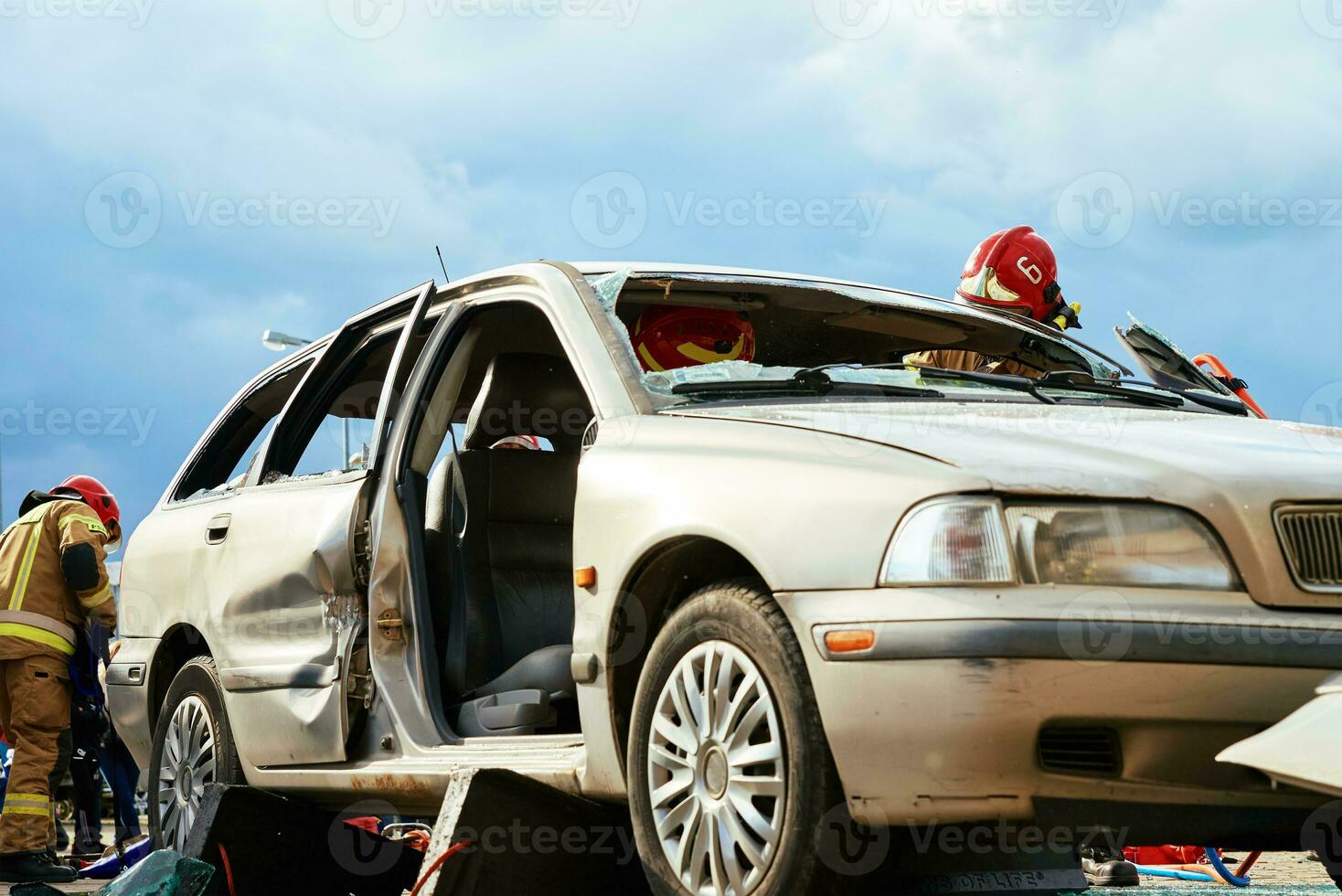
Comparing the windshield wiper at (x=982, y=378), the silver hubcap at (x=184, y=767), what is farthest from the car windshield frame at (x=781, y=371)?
the silver hubcap at (x=184, y=767)

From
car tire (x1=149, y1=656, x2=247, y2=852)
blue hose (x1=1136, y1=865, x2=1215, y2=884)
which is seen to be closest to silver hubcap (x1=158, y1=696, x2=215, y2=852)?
car tire (x1=149, y1=656, x2=247, y2=852)

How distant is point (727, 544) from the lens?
3.40 m

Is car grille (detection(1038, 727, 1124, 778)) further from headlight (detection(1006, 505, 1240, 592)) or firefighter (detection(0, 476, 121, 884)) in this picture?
firefighter (detection(0, 476, 121, 884))

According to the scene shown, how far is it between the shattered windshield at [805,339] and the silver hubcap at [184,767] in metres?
2.14

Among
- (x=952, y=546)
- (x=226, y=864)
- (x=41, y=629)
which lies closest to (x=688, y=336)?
(x=952, y=546)

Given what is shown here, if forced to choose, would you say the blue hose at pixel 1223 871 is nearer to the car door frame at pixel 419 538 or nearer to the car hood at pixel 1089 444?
the car hood at pixel 1089 444

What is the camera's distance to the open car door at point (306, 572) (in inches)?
189

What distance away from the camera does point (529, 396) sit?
5.02m

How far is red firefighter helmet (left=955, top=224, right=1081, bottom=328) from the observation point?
6.93m

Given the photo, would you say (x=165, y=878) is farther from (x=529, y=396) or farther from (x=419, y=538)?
(x=529, y=396)

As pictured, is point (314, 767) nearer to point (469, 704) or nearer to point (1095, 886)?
point (469, 704)

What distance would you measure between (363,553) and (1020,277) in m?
3.35

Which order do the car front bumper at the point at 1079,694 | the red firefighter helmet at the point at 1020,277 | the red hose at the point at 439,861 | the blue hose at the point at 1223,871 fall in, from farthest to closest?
1. the red firefighter helmet at the point at 1020,277
2. the blue hose at the point at 1223,871
3. the red hose at the point at 439,861
4. the car front bumper at the point at 1079,694

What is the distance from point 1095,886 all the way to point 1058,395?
2.42m
